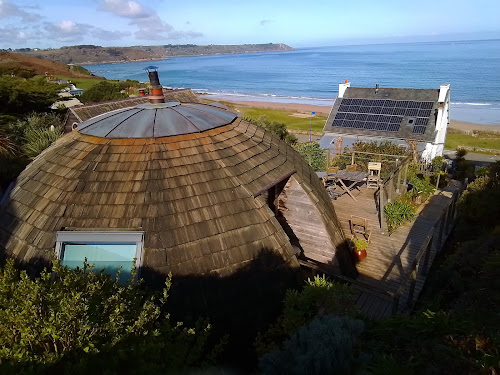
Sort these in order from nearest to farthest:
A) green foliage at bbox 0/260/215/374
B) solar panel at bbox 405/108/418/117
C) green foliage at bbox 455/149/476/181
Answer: green foliage at bbox 0/260/215/374, green foliage at bbox 455/149/476/181, solar panel at bbox 405/108/418/117

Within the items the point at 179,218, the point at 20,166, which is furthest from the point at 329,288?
the point at 20,166

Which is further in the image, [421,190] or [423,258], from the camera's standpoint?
[421,190]

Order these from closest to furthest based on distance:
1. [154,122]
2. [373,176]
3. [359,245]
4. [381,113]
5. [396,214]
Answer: [154,122], [359,245], [396,214], [373,176], [381,113]

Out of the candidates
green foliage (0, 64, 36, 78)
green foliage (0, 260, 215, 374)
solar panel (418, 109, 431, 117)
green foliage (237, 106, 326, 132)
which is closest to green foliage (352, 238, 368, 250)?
green foliage (0, 260, 215, 374)

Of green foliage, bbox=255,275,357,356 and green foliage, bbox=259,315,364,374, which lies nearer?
green foliage, bbox=259,315,364,374

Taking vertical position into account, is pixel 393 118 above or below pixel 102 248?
above

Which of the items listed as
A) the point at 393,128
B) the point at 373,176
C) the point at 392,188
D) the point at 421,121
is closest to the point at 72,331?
the point at 392,188

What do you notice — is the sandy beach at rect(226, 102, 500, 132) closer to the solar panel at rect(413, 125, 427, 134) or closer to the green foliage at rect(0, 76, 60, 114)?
the solar panel at rect(413, 125, 427, 134)

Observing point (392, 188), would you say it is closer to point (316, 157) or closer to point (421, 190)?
point (421, 190)
